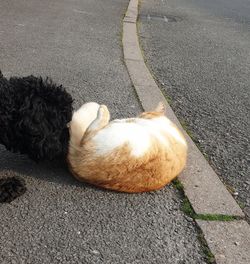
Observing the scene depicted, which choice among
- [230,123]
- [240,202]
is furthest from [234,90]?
[240,202]

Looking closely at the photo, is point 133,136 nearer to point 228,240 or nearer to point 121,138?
point 121,138

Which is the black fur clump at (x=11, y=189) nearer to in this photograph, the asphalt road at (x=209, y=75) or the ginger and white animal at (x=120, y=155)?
the ginger and white animal at (x=120, y=155)

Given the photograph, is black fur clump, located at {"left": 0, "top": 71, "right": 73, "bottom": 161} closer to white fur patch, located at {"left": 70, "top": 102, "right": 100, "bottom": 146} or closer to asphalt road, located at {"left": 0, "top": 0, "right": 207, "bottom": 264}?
white fur patch, located at {"left": 70, "top": 102, "right": 100, "bottom": 146}

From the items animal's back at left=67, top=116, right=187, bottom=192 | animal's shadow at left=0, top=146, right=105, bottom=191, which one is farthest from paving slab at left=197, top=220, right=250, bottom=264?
animal's shadow at left=0, top=146, right=105, bottom=191

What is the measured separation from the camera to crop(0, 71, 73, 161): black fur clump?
292 cm

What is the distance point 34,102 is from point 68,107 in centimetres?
25

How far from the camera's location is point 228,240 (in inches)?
116

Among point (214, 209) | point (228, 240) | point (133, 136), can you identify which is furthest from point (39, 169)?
point (228, 240)

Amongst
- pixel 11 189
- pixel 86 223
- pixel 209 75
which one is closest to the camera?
pixel 86 223

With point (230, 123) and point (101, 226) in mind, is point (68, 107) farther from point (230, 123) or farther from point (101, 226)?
point (230, 123)

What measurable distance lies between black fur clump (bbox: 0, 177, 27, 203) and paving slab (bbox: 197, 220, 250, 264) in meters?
1.14

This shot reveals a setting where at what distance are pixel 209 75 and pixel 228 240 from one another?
415 centimetres

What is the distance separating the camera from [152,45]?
8156 millimetres

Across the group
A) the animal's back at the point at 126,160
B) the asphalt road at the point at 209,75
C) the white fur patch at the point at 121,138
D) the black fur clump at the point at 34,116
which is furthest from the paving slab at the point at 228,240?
the black fur clump at the point at 34,116
